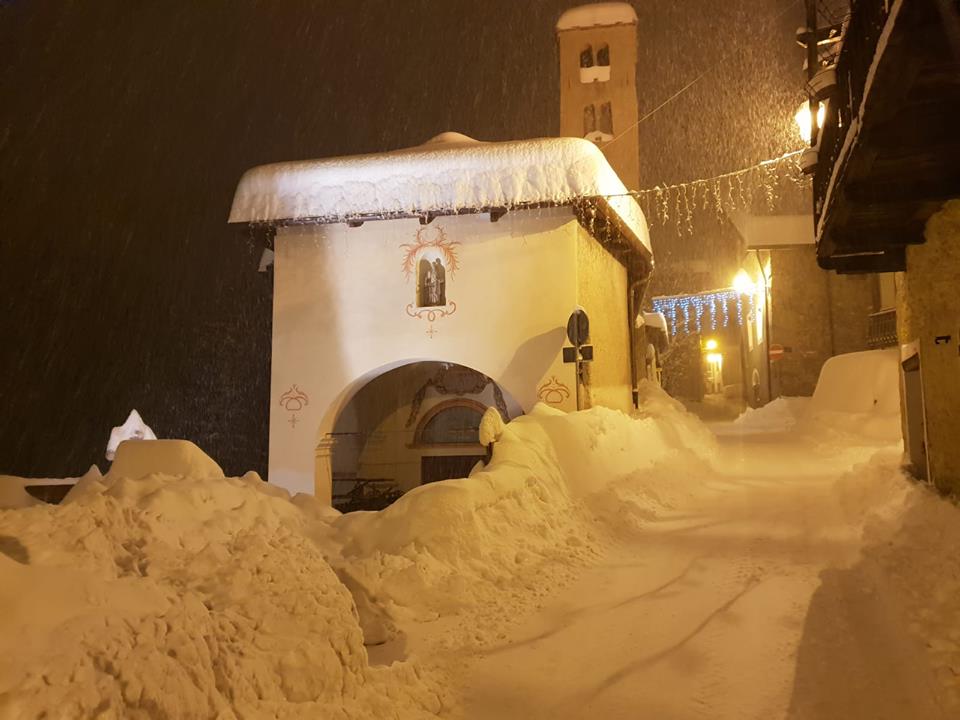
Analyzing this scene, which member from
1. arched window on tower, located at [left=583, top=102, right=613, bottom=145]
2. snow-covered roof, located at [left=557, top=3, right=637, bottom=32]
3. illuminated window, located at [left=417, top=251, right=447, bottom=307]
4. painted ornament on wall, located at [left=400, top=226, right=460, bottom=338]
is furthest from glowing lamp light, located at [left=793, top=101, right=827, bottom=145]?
snow-covered roof, located at [left=557, top=3, right=637, bottom=32]

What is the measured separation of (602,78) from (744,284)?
14.4m

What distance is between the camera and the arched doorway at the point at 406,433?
17.7 metres

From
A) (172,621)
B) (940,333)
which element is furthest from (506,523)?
(940,333)

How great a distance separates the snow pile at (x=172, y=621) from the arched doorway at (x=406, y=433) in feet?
41.9

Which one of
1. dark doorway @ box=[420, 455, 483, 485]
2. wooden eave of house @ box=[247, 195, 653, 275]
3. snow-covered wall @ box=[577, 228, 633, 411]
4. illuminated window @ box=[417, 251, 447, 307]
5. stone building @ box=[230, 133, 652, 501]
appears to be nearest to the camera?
stone building @ box=[230, 133, 652, 501]

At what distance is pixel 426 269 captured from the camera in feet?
47.6

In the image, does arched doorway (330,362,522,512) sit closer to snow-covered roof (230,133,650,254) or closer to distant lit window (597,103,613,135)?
→ snow-covered roof (230,133,650,254)

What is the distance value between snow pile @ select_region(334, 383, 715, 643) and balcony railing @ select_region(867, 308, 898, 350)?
52.3 feet

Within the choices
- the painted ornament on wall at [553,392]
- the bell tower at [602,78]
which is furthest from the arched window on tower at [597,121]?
the painted ornament on wall at [553,392]

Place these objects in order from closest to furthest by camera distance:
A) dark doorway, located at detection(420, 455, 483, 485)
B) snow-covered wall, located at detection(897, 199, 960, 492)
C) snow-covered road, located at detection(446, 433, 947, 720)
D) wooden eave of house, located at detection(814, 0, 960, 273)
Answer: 1. snow-covered road, located at detection(446, 433, 947, 720)
2. wooden eave of house, located at detection(814, 0, 960, 273)
3. snow-covered wall, located at detection(897, 199, 960, 492)
4. dark doorway, located at detection(420, 455, 483, 485)

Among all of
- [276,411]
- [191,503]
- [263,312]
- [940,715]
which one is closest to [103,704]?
[191,503]

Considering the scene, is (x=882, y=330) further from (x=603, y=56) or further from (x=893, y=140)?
(x=893, y=140)

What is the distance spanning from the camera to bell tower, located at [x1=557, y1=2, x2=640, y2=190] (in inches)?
1113

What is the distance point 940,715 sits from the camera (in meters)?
3.71
